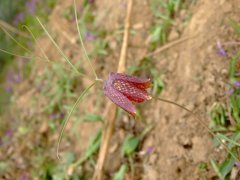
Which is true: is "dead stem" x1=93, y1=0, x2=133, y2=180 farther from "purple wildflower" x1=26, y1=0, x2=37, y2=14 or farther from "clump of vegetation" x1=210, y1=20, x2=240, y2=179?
"purple wildflower" x1=26, y1=0, x2=37, y2=14

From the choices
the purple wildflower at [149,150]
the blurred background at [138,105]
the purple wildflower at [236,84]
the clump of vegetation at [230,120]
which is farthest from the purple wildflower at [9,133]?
the purple wildflower at [236,84]

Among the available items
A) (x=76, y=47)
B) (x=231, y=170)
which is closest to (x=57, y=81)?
(x=76, y=47)

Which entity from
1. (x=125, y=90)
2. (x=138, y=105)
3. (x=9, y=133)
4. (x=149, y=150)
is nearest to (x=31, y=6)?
(x=9, y=133)

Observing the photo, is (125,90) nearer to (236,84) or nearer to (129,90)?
(129,90)

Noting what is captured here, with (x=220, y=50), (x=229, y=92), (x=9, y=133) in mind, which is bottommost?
(x=9, y=133)

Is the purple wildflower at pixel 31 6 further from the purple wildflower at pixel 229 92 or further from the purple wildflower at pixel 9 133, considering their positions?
the purple wildflower at pixel 229 92

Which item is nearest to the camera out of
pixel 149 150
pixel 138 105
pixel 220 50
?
pixel 220 50

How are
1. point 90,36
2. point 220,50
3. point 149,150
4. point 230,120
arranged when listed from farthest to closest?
point 90,36 → point 149,150 → point 220,50 → point 230,120

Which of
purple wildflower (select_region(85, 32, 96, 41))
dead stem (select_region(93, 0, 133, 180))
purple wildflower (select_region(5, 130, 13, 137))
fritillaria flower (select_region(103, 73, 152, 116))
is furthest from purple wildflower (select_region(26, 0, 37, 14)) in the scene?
fritillaria flower (select_region(103, 73, 152, 116))
